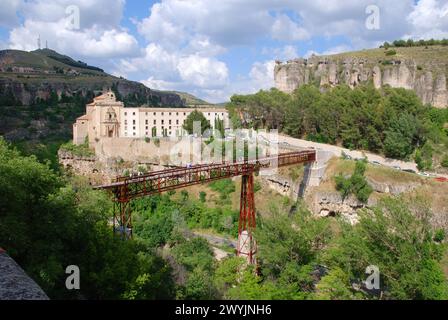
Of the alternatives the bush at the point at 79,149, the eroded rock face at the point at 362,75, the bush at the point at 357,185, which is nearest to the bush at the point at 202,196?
the bush at the point at 357,185

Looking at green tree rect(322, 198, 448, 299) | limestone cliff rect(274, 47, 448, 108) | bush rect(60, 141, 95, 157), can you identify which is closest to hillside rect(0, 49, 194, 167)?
bush rect(60, 141, 95, 157)

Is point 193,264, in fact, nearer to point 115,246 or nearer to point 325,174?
point 115,246

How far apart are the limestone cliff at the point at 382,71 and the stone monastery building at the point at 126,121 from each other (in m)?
16.7

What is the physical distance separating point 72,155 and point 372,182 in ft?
123

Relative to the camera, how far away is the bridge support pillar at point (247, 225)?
79.9 ft

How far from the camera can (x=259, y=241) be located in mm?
22188

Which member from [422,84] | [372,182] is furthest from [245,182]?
[422,84]

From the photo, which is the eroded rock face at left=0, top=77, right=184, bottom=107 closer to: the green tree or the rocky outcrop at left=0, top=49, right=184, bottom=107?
the rocky outcrop at left=0, top=49, right=184, bottom=107

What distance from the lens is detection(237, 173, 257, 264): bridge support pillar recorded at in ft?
79.9

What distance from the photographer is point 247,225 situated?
82.8ft

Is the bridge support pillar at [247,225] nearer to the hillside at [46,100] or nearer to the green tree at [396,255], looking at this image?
the green tree at [396,255]

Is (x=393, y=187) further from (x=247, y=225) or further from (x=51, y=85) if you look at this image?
→ (x=51, y=85)

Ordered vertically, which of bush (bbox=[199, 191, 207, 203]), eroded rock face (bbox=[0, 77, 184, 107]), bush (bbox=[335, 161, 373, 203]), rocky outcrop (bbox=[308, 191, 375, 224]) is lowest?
bush (bbox=[199, 191, 207, 203])

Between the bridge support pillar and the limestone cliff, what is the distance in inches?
1619
